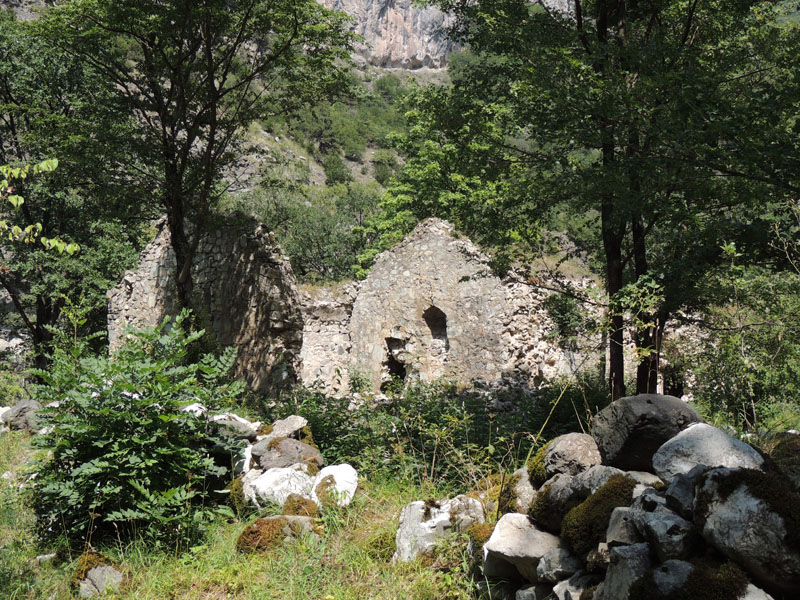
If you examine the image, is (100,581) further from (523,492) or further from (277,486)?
(523,492)

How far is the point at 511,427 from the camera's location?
5895 mm

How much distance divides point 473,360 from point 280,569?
867 cm

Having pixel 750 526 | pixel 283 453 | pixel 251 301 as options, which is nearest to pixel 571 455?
pixel 750 526

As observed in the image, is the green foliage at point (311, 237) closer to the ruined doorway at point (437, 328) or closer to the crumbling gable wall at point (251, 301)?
the ruined doorway at point (437, 328)

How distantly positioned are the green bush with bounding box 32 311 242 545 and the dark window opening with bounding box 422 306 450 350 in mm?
8741

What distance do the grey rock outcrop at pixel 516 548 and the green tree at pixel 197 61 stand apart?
8.00 m

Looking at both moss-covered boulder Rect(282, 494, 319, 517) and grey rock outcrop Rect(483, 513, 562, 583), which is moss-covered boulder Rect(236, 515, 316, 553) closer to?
moss-covered boulder Rect(282, 494, 319, 517)

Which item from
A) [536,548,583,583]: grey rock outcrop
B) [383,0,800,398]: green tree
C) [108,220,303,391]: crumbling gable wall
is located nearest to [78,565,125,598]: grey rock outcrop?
[536,548,583,583]: grey rock outcrop

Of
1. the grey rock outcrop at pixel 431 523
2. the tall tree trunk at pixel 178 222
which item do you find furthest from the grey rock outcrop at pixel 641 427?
the tall tree trunk at pixel 178 222

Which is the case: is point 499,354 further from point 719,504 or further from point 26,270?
point 26,270

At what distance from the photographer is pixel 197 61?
34.3 feet

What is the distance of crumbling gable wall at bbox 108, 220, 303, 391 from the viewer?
Answer: 1092 centimetres

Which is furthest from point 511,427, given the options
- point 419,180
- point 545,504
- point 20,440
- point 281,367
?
point 419,180

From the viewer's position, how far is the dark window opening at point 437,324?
1305 cm
